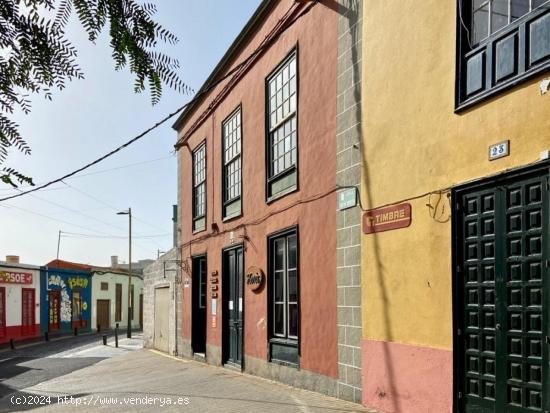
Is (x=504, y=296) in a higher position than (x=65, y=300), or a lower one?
higher

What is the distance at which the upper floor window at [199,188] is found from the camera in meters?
17.4

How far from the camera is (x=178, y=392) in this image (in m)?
11.2

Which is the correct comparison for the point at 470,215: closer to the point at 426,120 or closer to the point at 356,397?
the point at 426,120

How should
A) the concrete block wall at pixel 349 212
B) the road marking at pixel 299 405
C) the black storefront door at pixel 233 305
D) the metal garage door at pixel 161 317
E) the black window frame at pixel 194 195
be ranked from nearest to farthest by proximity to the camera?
1. the road marking at pixel 299 405
2. the concrete block wall at pixel 349 212
3. the black storefront door at pixel 233 305
4. the black window frame at pixel 194 195
5. the metal garage door at pixel 161 317

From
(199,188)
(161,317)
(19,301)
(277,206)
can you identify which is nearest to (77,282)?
(19,301)

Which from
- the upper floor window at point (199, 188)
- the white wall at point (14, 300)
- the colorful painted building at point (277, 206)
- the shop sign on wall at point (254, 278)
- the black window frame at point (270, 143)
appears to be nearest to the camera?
the colorful painted building at point (277, 206)

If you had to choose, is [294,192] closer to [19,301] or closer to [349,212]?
[349,212]

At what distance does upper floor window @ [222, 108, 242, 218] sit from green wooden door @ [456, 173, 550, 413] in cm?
802

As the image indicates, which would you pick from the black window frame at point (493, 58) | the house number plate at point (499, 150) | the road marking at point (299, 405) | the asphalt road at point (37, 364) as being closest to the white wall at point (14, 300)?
the asphalt road at point (37, 364)

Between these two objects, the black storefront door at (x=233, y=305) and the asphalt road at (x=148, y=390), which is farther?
the black storefront door at (x=233, y=305)

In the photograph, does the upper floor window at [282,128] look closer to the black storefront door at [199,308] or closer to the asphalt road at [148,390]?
the asphalt road at [148,390]

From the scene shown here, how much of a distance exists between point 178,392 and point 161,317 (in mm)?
11261

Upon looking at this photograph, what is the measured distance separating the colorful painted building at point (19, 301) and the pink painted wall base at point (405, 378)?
101 ft

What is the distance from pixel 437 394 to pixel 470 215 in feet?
6.55
